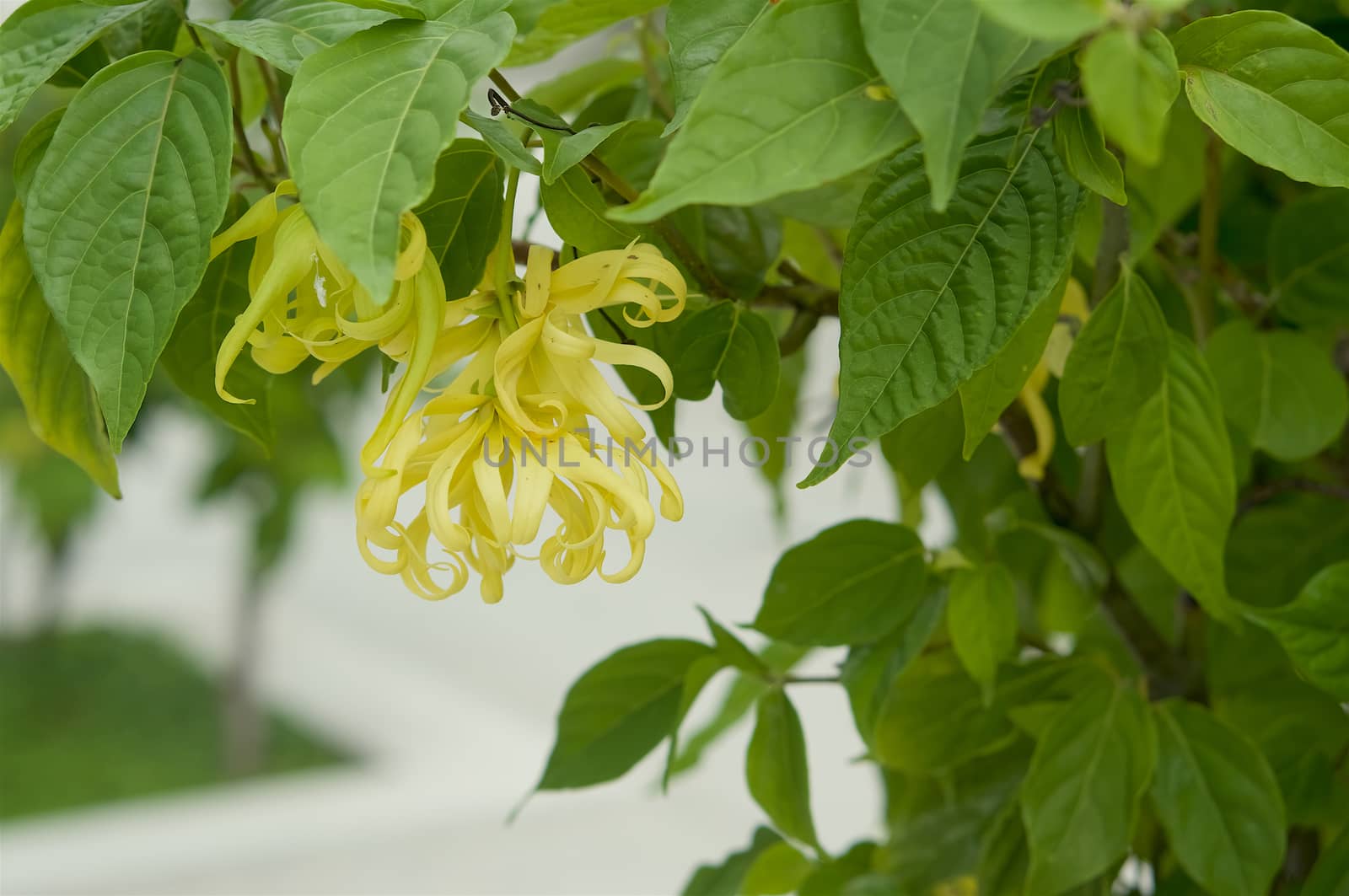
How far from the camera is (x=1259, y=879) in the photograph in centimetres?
20

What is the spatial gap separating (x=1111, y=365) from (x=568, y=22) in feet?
0.30

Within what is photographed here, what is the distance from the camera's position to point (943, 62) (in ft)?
0.34

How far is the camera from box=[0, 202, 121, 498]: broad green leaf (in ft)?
0.52

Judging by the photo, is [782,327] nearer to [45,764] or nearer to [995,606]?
[995,606]

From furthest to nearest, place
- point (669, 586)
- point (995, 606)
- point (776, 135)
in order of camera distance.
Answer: point (669, 586) → point (995, 606) → point (776, 135)

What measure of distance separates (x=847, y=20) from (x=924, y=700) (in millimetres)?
150

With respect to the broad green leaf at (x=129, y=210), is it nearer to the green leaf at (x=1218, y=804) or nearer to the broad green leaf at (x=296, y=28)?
the broad green leaf at (x=296, y=28)

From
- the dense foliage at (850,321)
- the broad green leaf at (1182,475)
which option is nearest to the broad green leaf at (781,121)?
the dense foliage at (850,321)

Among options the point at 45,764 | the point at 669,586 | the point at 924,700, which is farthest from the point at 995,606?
the point at 45,764

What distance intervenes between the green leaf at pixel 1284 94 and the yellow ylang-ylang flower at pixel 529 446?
61 millimetres

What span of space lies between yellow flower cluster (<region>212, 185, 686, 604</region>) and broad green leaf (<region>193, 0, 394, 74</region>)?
2 centimetres

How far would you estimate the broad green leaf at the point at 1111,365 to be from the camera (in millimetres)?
172

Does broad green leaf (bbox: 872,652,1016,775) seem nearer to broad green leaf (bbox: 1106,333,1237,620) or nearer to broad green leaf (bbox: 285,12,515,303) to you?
broad green leaf (bbox: 1106,333,1237,620)

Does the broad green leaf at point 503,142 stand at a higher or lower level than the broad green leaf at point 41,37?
lower
